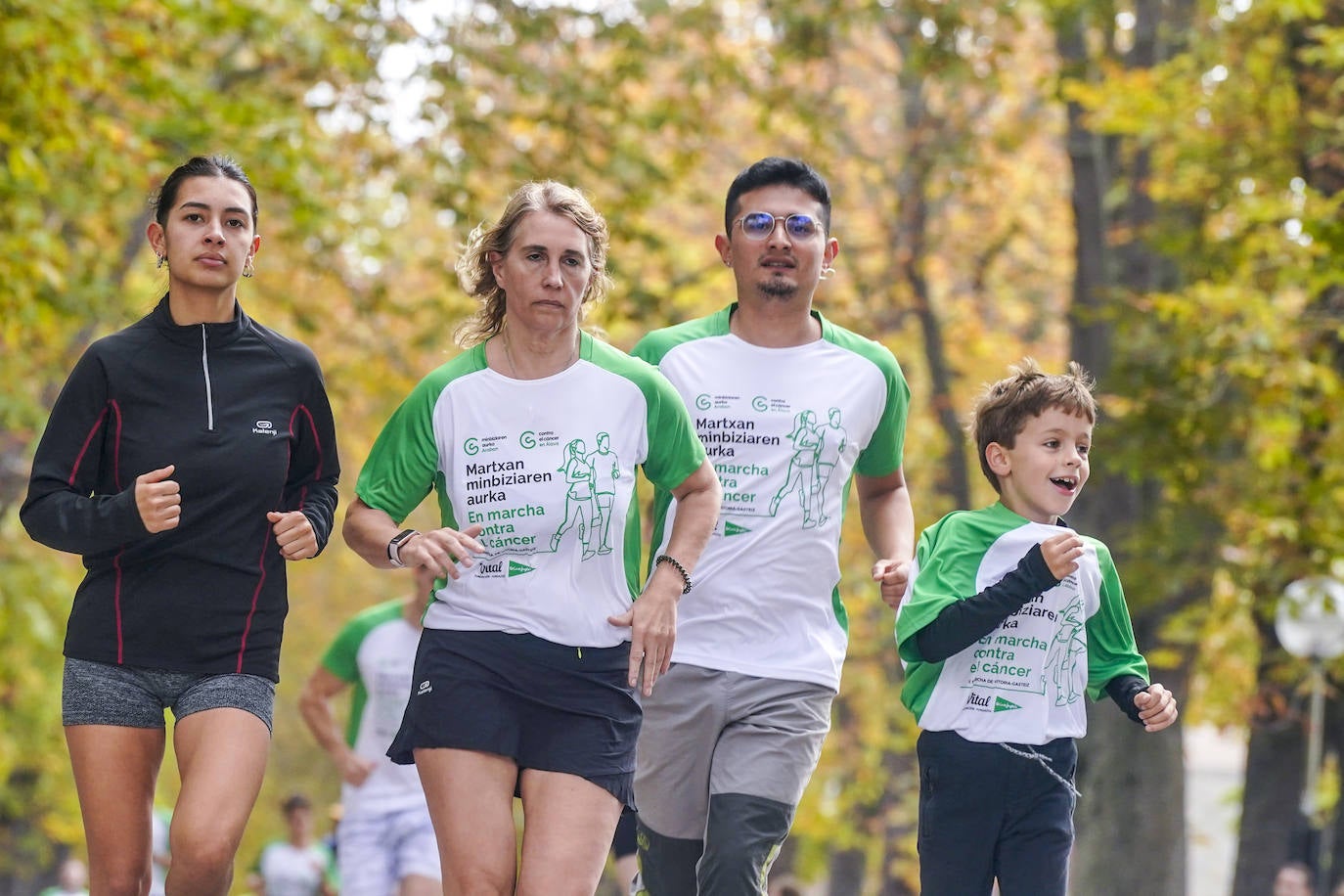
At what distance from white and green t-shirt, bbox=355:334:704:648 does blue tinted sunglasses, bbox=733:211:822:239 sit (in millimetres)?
958

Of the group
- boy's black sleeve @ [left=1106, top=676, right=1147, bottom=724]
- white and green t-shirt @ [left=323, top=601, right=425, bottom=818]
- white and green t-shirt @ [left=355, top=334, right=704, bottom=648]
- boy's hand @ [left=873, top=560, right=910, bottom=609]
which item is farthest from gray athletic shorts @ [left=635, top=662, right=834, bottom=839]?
white and green t-shirt @ [left=323, top=601, right=425, bottom=818]

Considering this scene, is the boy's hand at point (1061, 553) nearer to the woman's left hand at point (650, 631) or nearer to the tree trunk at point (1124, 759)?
the woman's left hand at point (650, 631)

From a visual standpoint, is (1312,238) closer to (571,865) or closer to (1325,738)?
(1325,738)

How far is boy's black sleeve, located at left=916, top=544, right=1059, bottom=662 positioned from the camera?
561 cm

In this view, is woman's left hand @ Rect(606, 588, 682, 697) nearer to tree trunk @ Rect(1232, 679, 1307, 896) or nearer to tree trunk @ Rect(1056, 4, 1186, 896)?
tree trunk @ Rect(1056, 4, 1186, 896)

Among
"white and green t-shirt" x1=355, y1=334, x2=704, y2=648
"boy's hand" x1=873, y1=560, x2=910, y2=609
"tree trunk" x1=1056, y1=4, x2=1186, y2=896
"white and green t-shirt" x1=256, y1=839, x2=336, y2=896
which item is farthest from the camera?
"tree trunk" x1=1056, y1=4, x2=1186, y2=896

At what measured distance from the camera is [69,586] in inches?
694

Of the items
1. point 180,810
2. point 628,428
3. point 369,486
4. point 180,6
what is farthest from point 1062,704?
point 180,6

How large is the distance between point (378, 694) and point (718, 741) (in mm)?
4005

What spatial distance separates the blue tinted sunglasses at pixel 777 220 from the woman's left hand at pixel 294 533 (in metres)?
1.83

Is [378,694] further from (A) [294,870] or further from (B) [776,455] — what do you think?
(A) [294,870]

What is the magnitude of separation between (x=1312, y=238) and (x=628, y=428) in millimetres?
8410

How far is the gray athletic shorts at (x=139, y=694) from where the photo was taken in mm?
5453

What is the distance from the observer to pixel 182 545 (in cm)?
554
